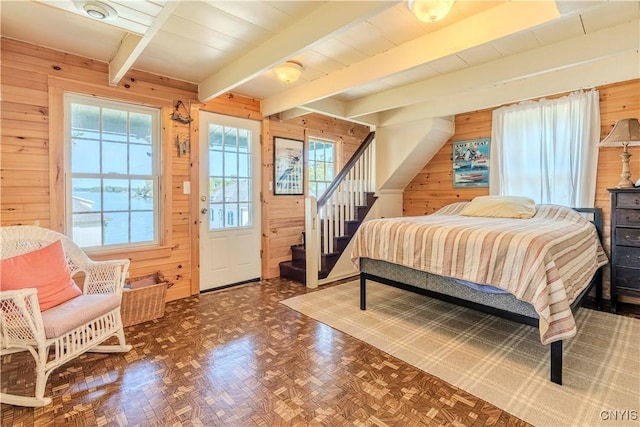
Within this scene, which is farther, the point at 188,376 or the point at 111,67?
the point at 111,67

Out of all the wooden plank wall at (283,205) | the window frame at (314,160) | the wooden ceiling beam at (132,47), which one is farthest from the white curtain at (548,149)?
the wooden ceiling beam at (132,47)

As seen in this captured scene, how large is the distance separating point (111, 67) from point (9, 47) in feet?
2.14

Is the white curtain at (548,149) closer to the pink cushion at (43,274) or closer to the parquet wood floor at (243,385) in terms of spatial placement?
the parquet wood floor at (243,385)

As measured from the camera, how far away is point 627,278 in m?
2.89

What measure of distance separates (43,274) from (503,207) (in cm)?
406

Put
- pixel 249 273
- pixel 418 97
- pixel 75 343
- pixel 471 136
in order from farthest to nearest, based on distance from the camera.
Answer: pixel 471 136
pixel 249 273
pixel 418 97
pixel 75 343

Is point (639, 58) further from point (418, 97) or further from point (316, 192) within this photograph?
point (316, 192)

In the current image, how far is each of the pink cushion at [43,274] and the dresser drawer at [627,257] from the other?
176 inches

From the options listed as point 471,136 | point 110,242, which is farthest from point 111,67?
point 471,136

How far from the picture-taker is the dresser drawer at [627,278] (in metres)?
2.85

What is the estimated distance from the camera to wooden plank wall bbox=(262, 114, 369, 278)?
4074 mm

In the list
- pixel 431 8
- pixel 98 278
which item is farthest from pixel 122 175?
pixel 431 8

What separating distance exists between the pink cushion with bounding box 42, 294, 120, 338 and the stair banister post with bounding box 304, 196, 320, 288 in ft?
6.70

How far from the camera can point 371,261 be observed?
10.0ft
